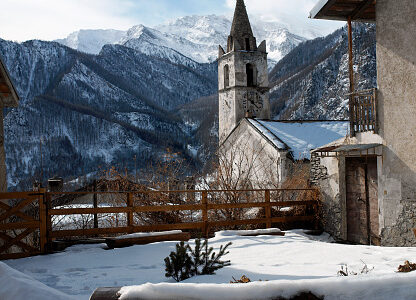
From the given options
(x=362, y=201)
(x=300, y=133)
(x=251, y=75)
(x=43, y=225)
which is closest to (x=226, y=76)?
(x=251, y=75)

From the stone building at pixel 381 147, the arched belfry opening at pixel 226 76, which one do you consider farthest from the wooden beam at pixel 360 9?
the arched belfry opening at pixel 226 76

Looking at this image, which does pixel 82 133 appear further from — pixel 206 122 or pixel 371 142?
pixel 371 142

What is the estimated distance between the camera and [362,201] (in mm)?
11016

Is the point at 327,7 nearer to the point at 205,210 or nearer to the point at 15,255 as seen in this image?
the point at 205,210

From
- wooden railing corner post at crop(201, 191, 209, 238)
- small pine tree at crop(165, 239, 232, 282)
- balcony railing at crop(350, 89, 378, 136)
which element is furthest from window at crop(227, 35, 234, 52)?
small pine tree at crop(165, 239, 232, 282)

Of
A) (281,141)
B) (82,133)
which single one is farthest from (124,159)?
(281,141)

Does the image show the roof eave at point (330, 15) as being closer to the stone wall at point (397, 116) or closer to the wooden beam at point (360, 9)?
the wooden beam at point (360, 9)

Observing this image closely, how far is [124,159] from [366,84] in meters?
70.5

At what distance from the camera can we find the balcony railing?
10.2m

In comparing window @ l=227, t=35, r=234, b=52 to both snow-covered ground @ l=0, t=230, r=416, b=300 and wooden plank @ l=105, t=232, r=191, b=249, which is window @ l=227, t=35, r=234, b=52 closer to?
snow-covered ground @ l=0, t=230, r=416, b=300

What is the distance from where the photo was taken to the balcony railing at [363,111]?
10245 millimetres

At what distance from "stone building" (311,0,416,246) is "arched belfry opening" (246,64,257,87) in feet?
63.3

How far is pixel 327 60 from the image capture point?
105000mm

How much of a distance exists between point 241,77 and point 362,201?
20656 mm
